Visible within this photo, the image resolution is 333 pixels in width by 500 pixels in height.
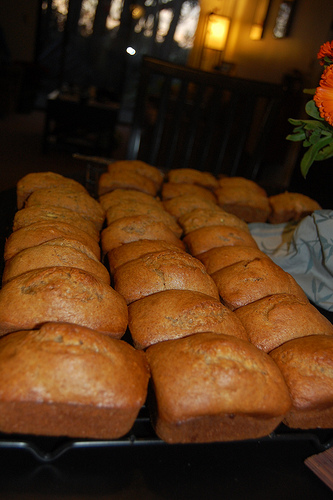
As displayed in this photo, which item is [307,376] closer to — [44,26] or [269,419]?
[269,419]

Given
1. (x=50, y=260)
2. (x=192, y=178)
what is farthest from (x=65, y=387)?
(x=192, y=178)

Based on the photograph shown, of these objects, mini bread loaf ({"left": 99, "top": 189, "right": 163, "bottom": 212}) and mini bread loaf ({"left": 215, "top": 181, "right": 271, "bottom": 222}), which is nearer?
mini bread loaf ({"left": 99, "top": 189, "right": 163, "bottom": 212})

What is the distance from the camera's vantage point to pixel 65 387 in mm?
911

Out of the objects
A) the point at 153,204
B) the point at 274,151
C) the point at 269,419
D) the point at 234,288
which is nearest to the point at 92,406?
the point at 269,419

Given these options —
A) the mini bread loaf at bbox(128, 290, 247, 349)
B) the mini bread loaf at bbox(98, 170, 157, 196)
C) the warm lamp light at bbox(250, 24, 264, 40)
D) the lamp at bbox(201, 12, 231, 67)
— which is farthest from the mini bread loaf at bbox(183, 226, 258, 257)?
the lamp at bbox(201, 12, 231, 67)

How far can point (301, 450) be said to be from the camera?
1.08 m

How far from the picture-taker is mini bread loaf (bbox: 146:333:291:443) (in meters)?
0.98

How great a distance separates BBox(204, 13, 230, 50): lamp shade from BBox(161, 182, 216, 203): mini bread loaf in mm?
8714

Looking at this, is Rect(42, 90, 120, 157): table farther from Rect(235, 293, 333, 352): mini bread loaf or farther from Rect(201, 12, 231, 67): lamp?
Rect(235, 293, 333, 352): mini bread loaf

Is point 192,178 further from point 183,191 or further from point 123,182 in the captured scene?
point 123,182

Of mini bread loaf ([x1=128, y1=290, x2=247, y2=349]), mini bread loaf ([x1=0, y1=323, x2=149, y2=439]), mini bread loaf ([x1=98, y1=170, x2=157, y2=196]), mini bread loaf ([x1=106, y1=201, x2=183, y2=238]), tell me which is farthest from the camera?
mini bread loaf ([x1=98, y1=170, x2=157, y2=196])

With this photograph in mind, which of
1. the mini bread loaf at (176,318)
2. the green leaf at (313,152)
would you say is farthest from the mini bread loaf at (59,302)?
the green leaf at (313,152)

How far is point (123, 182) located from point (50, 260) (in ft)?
4.17

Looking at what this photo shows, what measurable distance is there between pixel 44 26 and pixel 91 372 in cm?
1194
